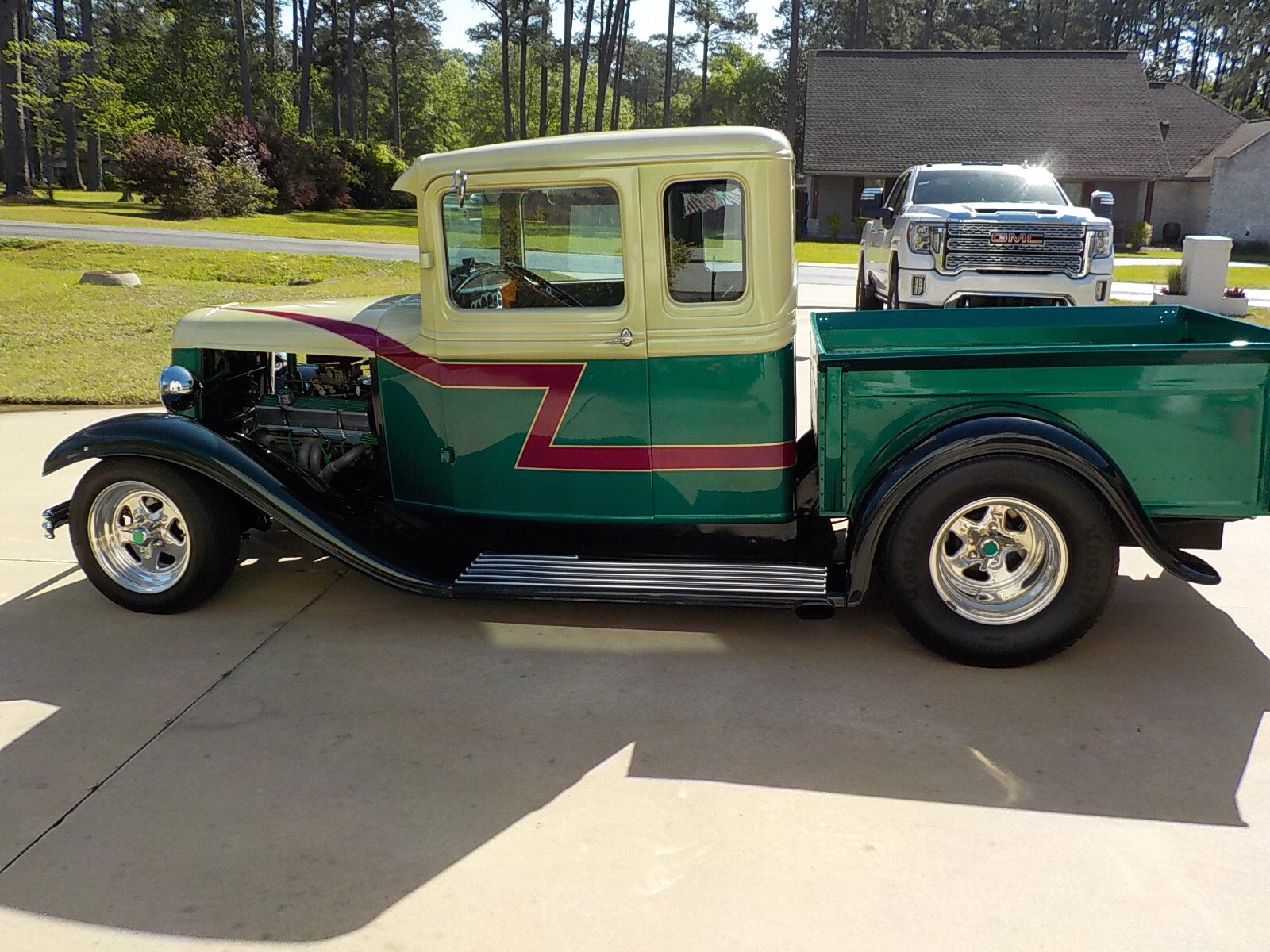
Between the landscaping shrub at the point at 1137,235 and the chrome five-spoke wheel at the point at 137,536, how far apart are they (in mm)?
33423

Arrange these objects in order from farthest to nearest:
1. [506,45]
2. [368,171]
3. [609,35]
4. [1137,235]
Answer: [506,45] < [609,35] < [368,171] < [1137,235]

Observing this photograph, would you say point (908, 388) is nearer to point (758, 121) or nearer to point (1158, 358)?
point (1158, 358)

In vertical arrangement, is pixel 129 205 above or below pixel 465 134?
below

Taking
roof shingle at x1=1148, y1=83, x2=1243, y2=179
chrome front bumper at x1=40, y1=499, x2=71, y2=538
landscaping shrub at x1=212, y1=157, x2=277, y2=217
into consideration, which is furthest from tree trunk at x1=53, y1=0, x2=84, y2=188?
roof shingle at x1=1148, y1=83, x2=1243, y2=179

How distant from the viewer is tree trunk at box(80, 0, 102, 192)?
3966 centimetres

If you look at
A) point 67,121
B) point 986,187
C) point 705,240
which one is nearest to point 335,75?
point 67,121

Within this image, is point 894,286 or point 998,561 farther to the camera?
point 894,286

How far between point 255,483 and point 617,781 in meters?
2.06

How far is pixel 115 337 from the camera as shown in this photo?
1127 cm

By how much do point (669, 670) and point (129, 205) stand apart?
34754 millimetres

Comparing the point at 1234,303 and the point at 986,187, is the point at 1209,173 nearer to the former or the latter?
the point at 1234,303

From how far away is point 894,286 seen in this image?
11.7 m

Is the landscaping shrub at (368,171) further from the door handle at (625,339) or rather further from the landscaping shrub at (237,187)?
the door handle at (625,339)

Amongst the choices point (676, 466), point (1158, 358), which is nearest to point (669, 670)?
point (676, 466)
